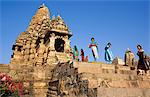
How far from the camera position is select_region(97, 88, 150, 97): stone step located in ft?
24.9

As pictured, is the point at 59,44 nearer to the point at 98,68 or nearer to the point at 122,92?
the point at 98,68

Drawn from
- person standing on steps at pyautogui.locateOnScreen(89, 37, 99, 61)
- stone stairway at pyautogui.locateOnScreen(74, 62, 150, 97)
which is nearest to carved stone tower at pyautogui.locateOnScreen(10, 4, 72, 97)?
stone stairway at pyautogui.locateOnScreen(74, 62, 150, 97)

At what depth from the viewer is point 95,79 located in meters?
8.84

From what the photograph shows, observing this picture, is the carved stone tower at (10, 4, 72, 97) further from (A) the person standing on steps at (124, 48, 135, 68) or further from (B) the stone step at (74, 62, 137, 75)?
(A) the person standing on steps at (124, 48, 135, 68)

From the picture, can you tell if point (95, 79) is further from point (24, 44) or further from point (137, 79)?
point (24, 44)

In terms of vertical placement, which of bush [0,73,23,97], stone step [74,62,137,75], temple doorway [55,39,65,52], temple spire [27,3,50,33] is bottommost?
bush [0,73,23,97]

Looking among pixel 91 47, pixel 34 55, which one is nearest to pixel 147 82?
pixel 91 47

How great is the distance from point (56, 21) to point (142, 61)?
13.1 metres

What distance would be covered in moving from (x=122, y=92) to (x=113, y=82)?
96cm

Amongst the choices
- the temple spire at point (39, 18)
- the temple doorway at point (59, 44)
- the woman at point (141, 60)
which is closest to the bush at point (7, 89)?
the woman at point (141, 60)

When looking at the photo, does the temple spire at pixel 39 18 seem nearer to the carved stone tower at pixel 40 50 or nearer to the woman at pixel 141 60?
the carved stone tower at pixel 40 50

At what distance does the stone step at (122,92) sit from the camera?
24.9ft

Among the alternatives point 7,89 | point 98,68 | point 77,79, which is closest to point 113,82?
point 77,79

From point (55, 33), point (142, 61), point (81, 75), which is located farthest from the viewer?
point (55, 33)
